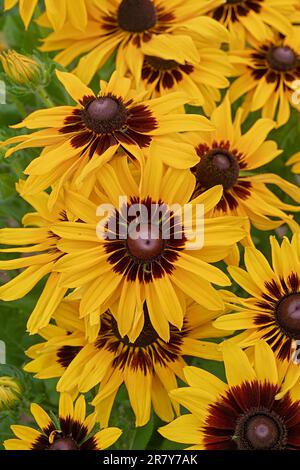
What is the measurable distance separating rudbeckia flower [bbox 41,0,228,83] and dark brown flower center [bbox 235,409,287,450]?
0.58 meters

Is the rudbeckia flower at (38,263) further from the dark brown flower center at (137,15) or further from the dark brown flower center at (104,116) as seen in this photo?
the dark brown flower center at (137,15)

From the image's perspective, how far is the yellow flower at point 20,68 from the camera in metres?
1.14

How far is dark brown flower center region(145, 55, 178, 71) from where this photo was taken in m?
1.32

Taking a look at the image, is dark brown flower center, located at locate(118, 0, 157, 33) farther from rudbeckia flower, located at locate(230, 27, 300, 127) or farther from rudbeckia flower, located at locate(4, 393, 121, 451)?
rudbeckia flower, located at locate(4, 393, 121, 451)

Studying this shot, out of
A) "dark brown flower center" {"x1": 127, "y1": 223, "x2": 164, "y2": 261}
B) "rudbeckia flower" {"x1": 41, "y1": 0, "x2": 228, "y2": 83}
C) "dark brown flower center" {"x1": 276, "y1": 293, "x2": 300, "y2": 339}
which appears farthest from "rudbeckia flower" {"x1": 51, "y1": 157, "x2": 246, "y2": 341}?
"rudbeckia flower" {"x1": 41, "y1": 0, "x2": 228, "y2": 83}

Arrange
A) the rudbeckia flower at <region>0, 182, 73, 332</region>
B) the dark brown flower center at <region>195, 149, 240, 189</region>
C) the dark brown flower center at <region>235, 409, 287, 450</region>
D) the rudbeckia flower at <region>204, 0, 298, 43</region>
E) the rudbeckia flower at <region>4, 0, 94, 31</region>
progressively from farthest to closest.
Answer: the rudbeckia flower at <region>204, 0, 298, 43</region> < the rudbeckia flower at <region>4, 0, 94, 31</region> < the dark brown flower center at <region>195, 149, 240, 189</region> < the rudbeckia flower at <region>0, 182, 73, 332</region> < the dark brown flower center at <region>235, 409, 287, 450</region>

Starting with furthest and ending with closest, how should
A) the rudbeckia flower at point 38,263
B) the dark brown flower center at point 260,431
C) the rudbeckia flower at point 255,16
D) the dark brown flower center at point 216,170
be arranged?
1. the rudbeckia flower at point 255,16
2. the dark brown flower center at point 216,170
3. the rudbeckia flower at point 38,263
4. the dark brown flower center at point 260,431

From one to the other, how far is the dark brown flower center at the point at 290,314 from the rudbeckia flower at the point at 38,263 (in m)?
0.27

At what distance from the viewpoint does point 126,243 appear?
0.98 meters

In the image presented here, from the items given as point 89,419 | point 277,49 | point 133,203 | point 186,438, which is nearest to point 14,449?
point 89,419

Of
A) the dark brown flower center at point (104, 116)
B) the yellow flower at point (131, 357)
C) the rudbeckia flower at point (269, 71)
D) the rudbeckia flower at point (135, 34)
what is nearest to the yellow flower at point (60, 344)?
the yellow flower at point (131, 357)

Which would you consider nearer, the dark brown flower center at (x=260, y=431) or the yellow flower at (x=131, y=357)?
the dark brown flower center at (x=260, y=431)

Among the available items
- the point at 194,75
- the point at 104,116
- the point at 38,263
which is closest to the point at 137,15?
the point at 194,75

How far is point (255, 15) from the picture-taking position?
1375 mm
